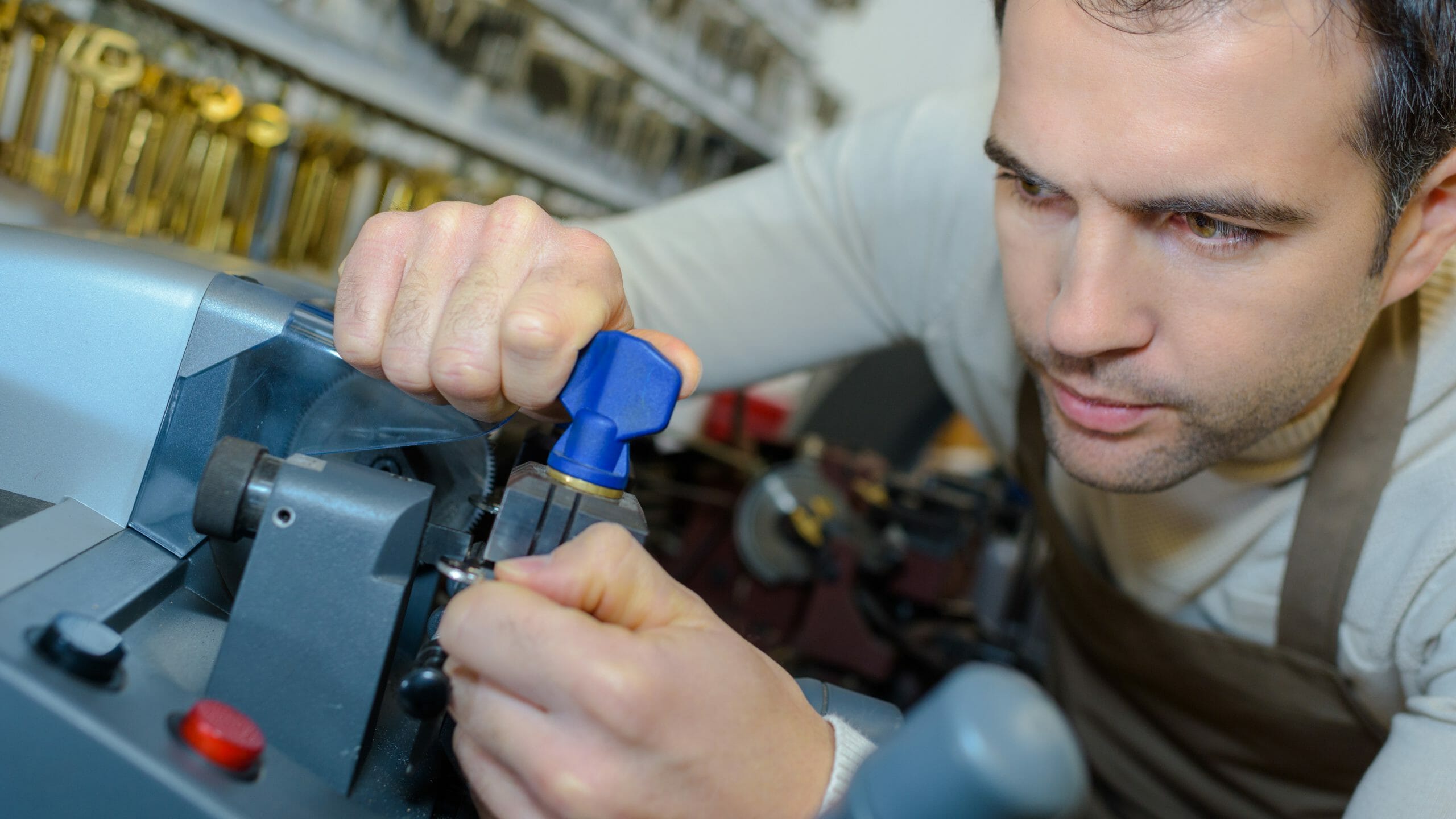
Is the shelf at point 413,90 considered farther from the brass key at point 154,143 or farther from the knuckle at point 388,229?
the knuckle at point 388,229

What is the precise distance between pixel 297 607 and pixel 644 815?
18cm

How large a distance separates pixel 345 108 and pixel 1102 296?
130cm

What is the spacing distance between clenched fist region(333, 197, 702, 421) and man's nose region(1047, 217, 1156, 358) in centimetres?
30

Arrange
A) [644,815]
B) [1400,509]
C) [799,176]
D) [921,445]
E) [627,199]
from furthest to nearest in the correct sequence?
[921,445] < [627,199] < [799,176] < [1400,509] < [644,815]

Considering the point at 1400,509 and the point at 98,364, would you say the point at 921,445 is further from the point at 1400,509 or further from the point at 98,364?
the point at 98,364

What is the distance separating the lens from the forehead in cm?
62

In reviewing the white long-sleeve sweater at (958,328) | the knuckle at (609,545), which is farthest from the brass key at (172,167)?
the knuckle at (609,545)

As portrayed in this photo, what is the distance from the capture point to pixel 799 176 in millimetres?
1228

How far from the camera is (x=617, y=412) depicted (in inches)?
→ 19.5

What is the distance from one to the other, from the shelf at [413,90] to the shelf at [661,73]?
0.20 metres

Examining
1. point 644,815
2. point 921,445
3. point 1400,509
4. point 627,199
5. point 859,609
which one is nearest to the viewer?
point 644,815

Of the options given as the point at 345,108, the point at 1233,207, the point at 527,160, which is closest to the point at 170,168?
the point at 345,108

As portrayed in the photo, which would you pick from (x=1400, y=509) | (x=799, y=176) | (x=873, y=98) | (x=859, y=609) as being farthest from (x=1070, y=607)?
(x=873, y=98)

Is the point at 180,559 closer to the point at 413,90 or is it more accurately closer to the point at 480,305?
the point at 480,305
